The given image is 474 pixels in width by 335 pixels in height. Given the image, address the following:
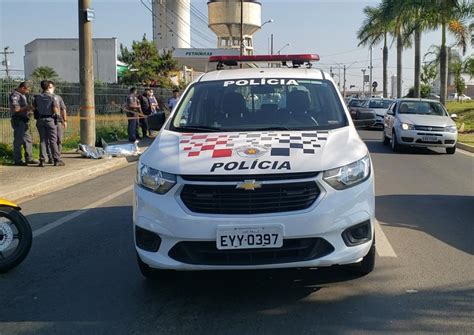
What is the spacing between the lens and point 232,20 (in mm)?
63312

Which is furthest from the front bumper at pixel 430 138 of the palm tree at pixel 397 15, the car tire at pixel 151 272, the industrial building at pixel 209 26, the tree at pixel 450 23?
the industrial building at pixel 209 26

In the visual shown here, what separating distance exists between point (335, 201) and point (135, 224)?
5.11ft

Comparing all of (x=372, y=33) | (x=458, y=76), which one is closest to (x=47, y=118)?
(x=372, y=33)

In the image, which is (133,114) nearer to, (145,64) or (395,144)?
(395,144)

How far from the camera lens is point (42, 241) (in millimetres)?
6676

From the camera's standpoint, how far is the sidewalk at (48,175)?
9.88m

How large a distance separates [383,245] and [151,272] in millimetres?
2570

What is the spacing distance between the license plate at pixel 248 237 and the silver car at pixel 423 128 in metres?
12.6

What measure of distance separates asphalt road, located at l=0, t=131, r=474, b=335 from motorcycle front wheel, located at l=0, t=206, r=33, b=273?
0.16 meters

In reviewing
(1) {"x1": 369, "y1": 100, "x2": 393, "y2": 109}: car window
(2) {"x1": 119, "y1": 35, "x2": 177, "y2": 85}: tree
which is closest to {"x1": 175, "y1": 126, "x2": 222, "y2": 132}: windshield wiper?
(1) {"x1": 369, "y1": 100, "x2": 393, "y2": 109}: car window

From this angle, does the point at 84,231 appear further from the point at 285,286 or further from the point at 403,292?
the point at 403,292

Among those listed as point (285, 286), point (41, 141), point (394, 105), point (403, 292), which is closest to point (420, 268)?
point (403, 292)

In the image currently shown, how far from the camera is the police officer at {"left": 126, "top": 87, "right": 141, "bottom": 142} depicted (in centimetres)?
1827

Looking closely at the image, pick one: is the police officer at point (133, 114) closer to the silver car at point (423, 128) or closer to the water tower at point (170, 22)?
the silver car at point (423, 128)
